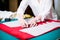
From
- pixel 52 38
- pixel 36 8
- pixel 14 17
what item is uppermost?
pixel 36 8

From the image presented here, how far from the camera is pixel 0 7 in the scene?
3.47 metres

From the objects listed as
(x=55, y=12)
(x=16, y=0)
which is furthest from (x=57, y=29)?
(x=16, y=0)

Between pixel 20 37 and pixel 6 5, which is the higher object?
pixel 6 5

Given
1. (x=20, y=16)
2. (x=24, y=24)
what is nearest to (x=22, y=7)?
(x=20, y=16)

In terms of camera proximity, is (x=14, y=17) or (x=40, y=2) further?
(x=14, y=17)

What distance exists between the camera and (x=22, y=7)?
107cm

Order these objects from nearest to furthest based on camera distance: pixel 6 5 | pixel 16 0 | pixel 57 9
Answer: pixel 57 9 → pixel 16 0 → pixel 6 5

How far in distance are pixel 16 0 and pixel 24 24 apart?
2559mm

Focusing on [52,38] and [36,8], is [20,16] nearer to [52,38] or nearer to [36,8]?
[36,8]

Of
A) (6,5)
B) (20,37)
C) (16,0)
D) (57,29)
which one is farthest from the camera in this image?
(6,5)

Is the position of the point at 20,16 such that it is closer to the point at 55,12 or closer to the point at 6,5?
the point at 55,12

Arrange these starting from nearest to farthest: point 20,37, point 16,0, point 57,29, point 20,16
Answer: point 20,37 → point 57,29 → point 20,16 → point 16,0

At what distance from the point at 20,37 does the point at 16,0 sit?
2820 millimetres

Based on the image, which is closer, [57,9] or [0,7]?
[57,9]
